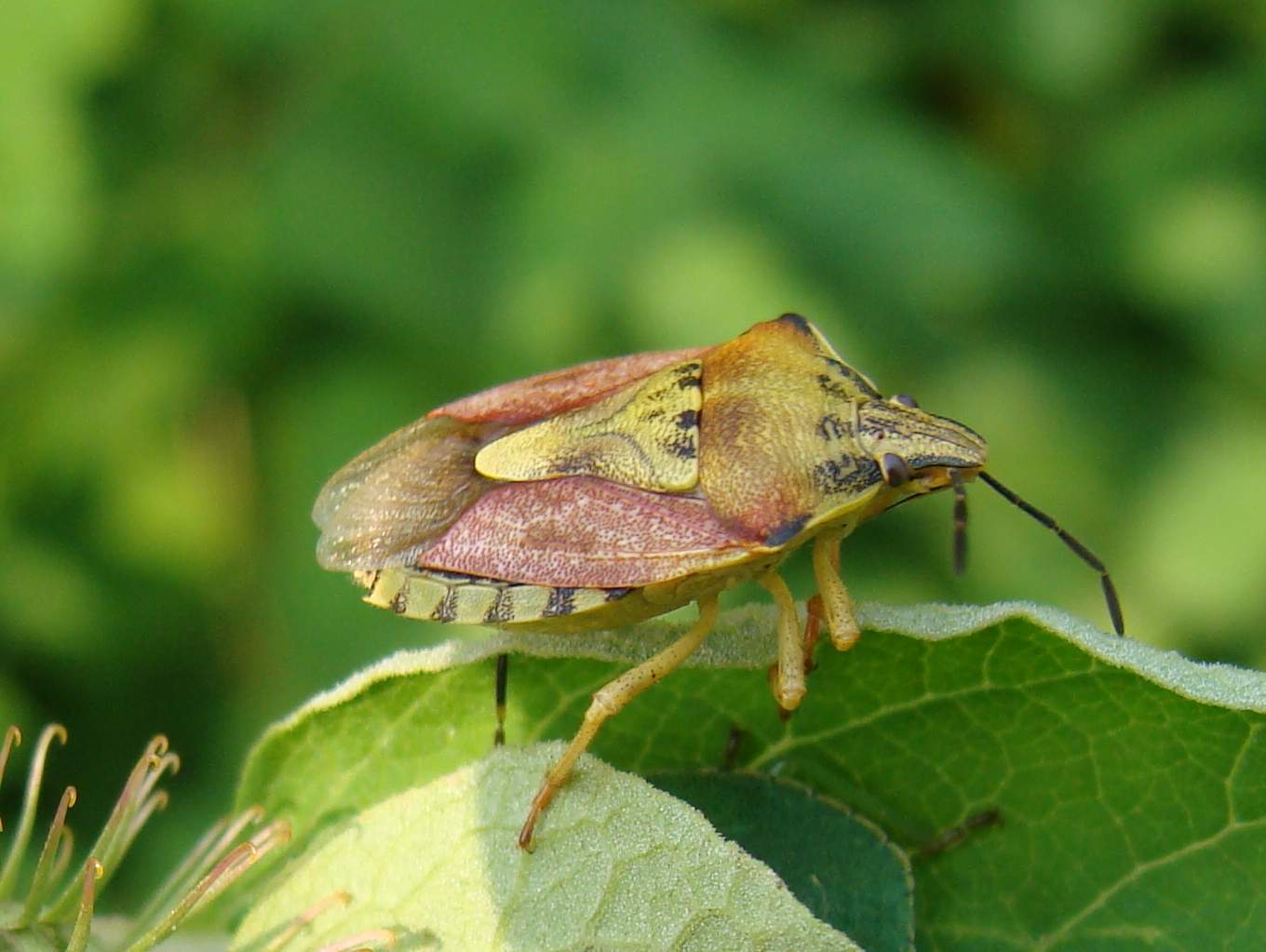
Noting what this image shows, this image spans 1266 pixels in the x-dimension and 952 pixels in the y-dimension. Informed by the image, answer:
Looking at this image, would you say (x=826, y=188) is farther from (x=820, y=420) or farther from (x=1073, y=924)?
(x=1073, y=924)

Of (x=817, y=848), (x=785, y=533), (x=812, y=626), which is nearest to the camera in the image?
(x=817, y=848)

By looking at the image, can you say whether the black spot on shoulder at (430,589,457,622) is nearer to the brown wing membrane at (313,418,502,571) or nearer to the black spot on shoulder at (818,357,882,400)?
the brown wing membrane at (313,418,502,571)

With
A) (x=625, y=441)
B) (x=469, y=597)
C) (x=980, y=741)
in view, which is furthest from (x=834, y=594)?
(x=469, y=597)

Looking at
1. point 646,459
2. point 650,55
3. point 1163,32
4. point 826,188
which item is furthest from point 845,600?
point 1163,32

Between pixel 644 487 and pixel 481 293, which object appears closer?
pixel 644 487

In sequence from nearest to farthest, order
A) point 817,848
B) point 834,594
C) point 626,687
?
1. point 817,848
2. point 626,687
3. point 834,594

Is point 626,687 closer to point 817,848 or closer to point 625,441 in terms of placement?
point 817,848
